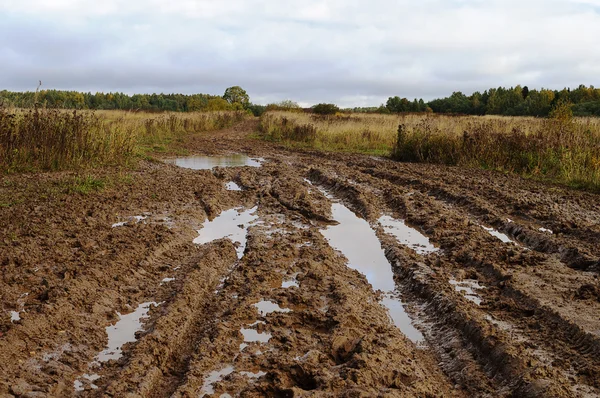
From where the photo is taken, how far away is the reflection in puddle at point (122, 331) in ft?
12.3

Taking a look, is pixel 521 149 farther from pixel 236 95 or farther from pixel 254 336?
pixel 236 95

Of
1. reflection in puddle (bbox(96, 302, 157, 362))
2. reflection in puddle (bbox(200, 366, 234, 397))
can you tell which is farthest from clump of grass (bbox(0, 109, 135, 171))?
reflection in puddle (bbox(200, 366, 234, 397))

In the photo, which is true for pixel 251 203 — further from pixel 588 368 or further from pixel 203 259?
pixel 588 368

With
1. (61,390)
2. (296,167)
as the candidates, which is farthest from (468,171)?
(61,390)

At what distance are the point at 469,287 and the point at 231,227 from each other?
12.0ft

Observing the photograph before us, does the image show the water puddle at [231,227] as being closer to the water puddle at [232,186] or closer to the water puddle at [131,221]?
the water puddle at [131,221]

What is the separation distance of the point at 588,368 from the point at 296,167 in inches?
452

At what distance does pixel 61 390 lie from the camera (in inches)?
125

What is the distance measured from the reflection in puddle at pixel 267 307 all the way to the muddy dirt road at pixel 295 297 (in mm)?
23

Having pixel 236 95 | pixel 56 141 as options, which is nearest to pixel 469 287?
pixel 56 141

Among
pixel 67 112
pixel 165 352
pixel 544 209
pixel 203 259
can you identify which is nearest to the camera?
pixel 165 352

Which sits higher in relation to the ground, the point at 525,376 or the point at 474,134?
the point at 474,134

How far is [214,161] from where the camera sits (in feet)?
54.7

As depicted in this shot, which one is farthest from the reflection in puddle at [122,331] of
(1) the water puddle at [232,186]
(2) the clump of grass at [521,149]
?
(2) the clump of grass at [521,149]
